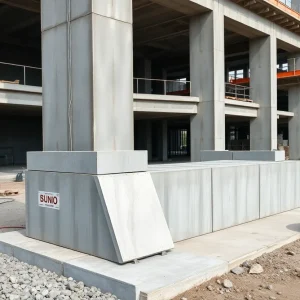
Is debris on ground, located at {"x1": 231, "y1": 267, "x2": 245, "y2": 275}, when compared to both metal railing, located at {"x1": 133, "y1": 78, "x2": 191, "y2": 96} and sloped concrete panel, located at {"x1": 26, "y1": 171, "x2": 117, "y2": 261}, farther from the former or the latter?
metal railing, located at {"x1": 133, "y1": 78, "x2": 191, "y2": 96}

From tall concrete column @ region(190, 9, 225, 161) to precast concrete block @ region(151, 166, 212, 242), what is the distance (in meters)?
15.0

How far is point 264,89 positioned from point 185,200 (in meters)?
23.0

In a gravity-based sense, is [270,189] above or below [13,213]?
above

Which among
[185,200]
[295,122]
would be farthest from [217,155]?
[295,122]

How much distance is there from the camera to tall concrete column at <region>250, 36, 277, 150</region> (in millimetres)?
27734

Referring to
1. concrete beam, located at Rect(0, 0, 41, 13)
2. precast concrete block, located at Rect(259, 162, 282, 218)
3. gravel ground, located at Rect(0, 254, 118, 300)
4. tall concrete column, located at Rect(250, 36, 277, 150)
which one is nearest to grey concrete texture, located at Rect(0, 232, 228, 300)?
gravel ground, located at Rect(0, 254, 118, 300)

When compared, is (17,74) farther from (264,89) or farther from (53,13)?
(53,13)

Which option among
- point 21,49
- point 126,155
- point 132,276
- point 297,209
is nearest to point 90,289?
point 132,276

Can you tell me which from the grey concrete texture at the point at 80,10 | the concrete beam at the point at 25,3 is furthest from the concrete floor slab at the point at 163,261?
the concrete beam at the point at 25,3

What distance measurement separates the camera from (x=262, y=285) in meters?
4.88

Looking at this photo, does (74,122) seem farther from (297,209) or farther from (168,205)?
(297,209)

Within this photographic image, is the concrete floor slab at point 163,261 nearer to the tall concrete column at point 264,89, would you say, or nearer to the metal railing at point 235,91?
the tall concrete column at point 264,89

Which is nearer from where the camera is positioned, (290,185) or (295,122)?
(290,185)

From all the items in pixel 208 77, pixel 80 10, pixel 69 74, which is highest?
pixel 208 77
